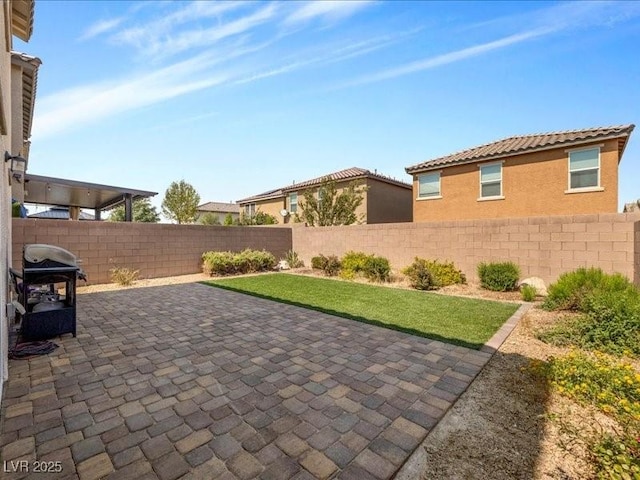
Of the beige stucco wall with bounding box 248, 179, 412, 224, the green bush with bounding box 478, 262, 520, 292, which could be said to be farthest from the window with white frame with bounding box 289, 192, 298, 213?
the green bush with bounding box 478, 262, 520, 292

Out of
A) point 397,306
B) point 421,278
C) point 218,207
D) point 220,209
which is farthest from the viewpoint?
point 218,207

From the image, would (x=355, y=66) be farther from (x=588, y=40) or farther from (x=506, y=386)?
(x=506, y=386)

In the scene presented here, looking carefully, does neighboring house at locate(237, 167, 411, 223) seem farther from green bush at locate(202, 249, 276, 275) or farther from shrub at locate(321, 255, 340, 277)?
green bush at locate(202, 249, 276, 275)

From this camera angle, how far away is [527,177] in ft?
44.0

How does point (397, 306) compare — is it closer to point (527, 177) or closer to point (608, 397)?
point (608, 397)

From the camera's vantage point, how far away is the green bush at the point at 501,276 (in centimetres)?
927

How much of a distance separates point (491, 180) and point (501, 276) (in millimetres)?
7085

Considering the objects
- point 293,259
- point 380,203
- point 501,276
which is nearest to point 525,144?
point 501,276

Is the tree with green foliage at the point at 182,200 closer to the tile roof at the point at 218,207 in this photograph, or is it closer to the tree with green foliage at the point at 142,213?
the tile roof at the point at 218,207

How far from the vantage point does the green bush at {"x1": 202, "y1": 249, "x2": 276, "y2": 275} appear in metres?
12.6

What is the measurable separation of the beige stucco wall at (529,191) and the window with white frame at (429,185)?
333mm

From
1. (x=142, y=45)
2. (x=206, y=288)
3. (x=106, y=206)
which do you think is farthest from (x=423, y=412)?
(x=106, y=206)

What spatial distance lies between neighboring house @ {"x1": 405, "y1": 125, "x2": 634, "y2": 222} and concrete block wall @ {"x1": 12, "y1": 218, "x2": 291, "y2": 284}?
33.6 ft

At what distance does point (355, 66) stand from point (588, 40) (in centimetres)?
632
